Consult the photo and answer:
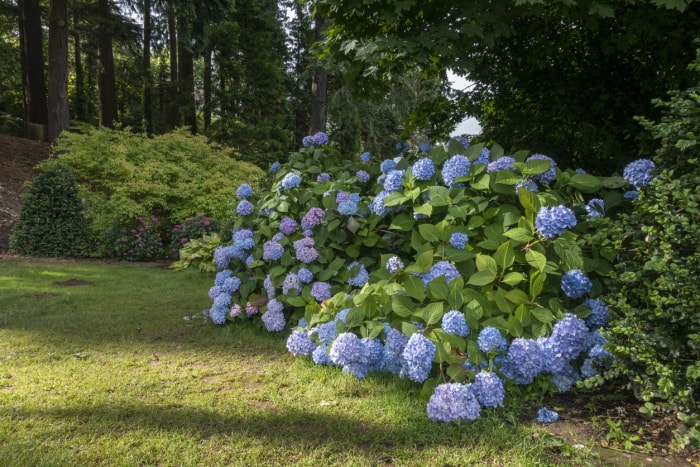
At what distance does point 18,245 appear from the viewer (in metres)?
7.91

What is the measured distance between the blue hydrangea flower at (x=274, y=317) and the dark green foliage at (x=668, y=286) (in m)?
2.14

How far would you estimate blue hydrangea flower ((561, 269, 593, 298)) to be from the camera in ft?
7.72

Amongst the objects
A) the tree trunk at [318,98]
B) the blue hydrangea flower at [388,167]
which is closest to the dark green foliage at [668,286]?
the blue hydrangea flower at [388,167]

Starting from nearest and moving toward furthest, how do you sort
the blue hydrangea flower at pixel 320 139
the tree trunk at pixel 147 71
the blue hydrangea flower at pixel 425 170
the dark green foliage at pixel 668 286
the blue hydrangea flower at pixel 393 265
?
the dark green foliage at pixel 668 286 < the blue hydrangea flower at pixel 393 265 < the blue hydrangea flower at pixel 425 170 < the blue hydrangea flower at pixel 320 139 < the tree trunk at pixel 147 71

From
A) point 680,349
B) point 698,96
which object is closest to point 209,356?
point 680,349

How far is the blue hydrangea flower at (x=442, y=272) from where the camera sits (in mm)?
2562

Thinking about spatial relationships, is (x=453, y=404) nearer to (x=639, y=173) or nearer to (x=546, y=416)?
(x=546, y=416)

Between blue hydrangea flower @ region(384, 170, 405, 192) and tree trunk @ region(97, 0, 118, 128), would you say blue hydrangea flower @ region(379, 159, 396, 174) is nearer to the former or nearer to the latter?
blue hydrangea flower @ region(384, 170, 405, 192)

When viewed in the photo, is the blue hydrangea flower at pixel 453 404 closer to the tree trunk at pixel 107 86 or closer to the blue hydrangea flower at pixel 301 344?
the blue hydrangea flower at pixel 301 344

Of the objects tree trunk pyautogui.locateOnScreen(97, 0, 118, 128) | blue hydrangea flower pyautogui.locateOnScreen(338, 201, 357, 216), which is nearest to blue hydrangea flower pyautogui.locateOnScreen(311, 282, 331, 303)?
blue hydrangea flower pyautogui.locateOnScreen(338, 201, 357, 216)

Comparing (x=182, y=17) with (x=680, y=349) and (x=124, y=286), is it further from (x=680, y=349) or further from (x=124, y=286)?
(x=680, y=349)

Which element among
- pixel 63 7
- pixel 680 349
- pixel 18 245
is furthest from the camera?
pixel 63 7

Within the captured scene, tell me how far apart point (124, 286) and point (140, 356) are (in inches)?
110

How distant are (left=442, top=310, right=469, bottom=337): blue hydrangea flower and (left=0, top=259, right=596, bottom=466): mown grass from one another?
392mm
